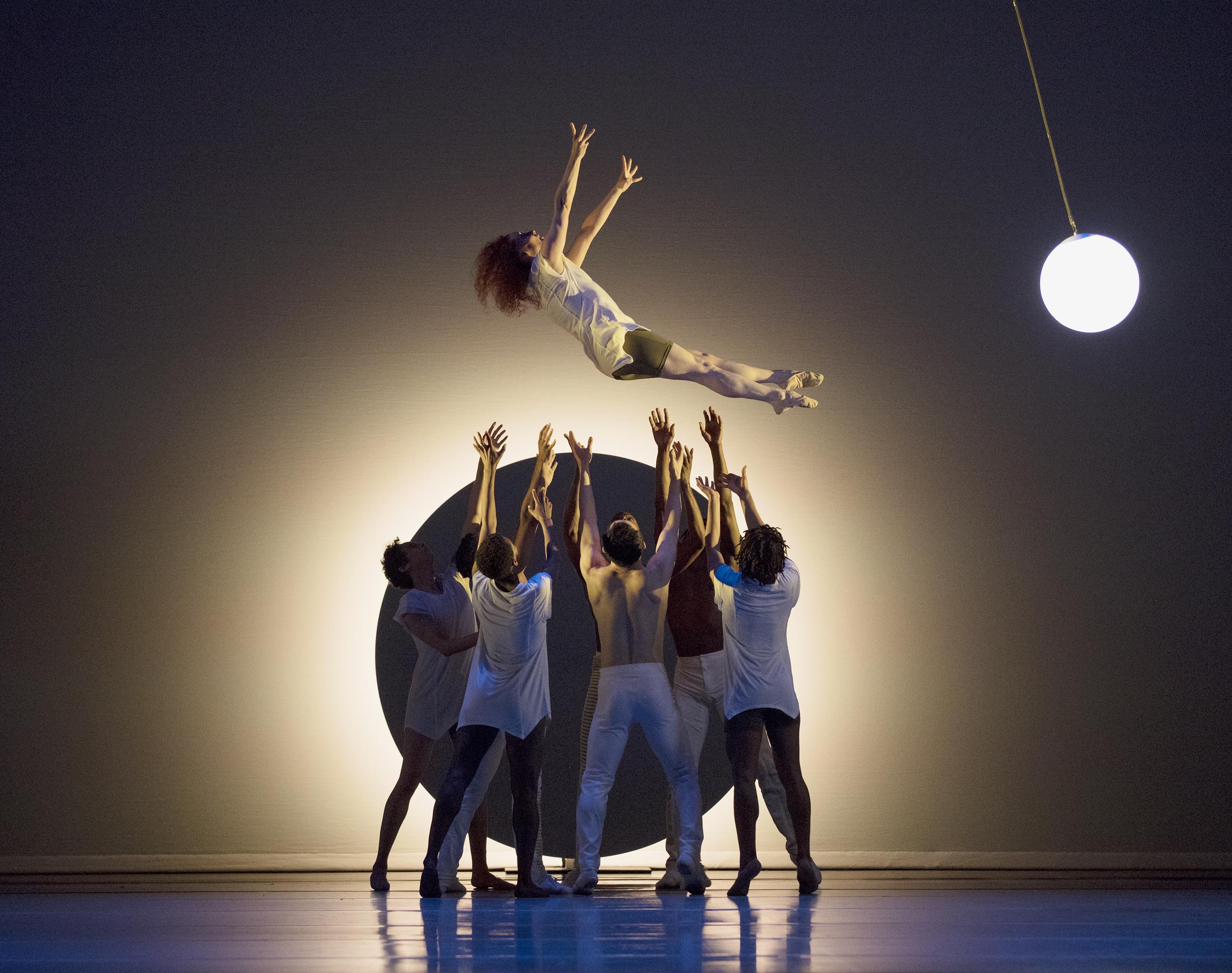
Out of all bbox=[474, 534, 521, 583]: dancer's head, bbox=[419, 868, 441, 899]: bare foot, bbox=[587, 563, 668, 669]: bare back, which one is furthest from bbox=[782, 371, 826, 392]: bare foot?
bbox=[419, 868, 441, 899]: bare foot

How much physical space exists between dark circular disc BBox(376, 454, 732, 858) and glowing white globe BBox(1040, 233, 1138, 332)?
6.60 ft

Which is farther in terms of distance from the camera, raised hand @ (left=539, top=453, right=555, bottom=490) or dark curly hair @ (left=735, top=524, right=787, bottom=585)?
raised hand @ (left=539, top=453, right=555, bottom=490)

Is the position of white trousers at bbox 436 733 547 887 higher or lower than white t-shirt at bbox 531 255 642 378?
lower

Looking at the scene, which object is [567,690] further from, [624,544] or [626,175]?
[626,175]

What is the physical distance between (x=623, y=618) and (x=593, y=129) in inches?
114

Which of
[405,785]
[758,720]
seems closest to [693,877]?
[758,720]

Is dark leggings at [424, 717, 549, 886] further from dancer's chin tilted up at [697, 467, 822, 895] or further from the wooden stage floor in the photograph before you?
dancer's chin tilted up at [697, 467, 822, 895]

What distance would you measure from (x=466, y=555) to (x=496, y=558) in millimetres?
431

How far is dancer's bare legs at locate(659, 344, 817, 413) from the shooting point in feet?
16.0

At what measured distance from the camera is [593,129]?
637 cm

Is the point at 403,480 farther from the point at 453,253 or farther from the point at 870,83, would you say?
the point at 870,83

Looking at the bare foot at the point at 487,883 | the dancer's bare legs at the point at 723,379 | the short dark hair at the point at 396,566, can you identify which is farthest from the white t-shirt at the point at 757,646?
the short dark hair at the point at 396,566

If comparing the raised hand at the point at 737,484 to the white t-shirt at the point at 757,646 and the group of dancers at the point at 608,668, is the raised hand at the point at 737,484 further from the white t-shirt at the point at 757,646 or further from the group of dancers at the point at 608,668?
the white t-shirt at the point at 757,646

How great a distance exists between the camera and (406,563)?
5.12 metres
